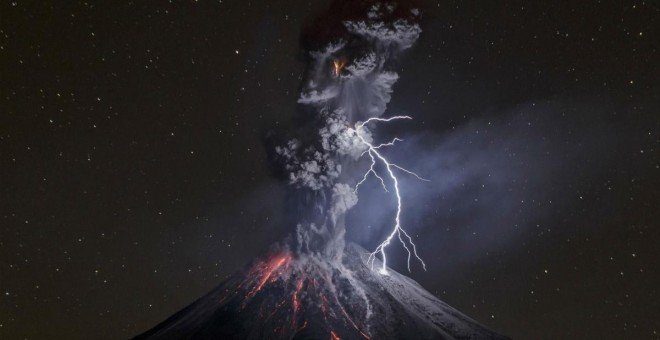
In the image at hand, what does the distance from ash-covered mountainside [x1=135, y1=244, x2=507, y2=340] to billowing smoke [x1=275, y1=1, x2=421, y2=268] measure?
337 cm

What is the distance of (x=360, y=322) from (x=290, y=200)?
862cm

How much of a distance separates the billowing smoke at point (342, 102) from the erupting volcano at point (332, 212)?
0.06 m

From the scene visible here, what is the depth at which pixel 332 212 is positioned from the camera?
3378 cm

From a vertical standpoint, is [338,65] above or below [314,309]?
above

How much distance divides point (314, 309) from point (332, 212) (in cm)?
581

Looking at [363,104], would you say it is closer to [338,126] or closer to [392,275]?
[338,126]

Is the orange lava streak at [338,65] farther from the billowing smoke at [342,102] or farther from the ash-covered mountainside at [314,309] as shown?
the ash-covered mountainside at [314,309]

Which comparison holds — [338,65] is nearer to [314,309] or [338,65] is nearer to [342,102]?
[342,102]

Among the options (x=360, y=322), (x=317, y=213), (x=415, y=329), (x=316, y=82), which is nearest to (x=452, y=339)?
(x=415, y=329)

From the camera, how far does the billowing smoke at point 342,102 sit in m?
32.6

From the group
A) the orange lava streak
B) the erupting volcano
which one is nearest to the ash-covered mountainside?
the erupting volcano

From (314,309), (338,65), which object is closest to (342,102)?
(338,65)

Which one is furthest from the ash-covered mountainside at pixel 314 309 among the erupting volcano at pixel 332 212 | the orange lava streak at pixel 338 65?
the orange lava streak at pixel 338 65

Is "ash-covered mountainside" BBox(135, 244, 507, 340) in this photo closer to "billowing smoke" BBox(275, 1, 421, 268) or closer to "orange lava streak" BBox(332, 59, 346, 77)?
"billowing smoke" BBox(275, 1, 421, 268)
